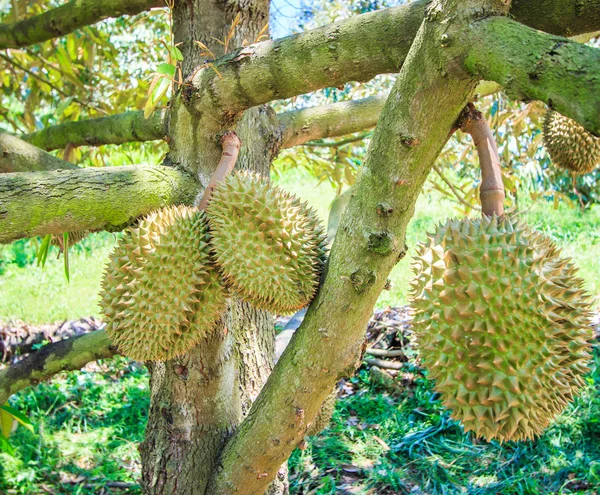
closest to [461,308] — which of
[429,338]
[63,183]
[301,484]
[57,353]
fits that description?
[429,338]

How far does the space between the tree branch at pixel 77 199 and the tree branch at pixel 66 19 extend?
0.85 meters

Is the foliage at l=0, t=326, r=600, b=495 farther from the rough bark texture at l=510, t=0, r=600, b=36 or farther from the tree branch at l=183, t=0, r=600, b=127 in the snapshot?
the rough bark texture at l=510, t=0, r=600, b=36

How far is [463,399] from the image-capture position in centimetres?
109

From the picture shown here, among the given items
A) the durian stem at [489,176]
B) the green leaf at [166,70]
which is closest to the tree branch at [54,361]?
the green leaf at [166,70]

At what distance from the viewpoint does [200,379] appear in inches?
59.2

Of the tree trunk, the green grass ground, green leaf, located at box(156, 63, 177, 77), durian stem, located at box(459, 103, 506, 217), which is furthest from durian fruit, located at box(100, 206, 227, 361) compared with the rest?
the green grass ground

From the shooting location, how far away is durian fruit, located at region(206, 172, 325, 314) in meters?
1.24

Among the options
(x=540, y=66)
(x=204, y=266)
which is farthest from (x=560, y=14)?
(x=204, y=266)

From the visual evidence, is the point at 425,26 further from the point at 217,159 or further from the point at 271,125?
the point at 271,125

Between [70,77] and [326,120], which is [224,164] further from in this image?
[70,77]

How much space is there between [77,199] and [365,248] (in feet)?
2.04

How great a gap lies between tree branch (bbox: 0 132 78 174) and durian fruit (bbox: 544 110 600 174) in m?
1.89

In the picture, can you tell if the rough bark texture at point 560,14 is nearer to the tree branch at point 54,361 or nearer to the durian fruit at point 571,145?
the durian fruit at point 571,145

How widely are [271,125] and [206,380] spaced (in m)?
0.85
